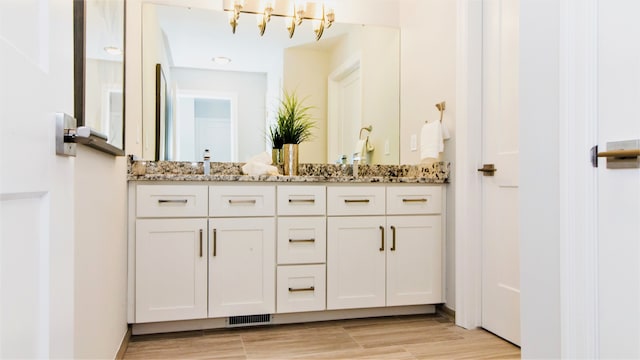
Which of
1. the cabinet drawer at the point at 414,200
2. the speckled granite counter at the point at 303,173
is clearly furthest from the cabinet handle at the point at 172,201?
the cabinet drawer at the point at 414,200

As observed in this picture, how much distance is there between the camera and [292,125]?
2.86m

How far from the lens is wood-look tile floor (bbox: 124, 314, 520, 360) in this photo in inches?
79.0

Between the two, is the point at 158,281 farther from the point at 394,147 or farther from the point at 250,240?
the point at 394,147

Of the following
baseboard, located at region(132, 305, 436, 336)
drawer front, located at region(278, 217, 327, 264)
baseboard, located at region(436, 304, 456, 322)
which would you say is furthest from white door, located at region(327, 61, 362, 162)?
baseboard, located at region(436, 304, 456, 322)

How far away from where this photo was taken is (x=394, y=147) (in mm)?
3119

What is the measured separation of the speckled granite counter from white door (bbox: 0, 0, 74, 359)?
150 cm

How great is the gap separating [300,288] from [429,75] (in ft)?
5.23

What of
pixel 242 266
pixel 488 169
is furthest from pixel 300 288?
pixel 488 169

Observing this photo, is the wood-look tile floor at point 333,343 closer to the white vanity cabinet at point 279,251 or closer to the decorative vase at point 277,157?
the white vanity cabinet at point 279,251

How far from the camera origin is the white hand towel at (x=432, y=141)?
258 centimetres

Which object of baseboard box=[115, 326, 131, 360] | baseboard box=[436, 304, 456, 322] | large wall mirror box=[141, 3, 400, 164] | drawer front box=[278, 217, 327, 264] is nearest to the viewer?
baseboard box=[115, 326, 131, 360]

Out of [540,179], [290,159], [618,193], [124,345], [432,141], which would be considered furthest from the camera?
[290,159]

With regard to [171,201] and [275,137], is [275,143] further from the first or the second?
[171,201]

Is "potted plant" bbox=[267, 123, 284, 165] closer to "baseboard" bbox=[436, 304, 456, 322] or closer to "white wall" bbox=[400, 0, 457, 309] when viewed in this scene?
"white wall" bbox=[400, 0, 457, 309]
